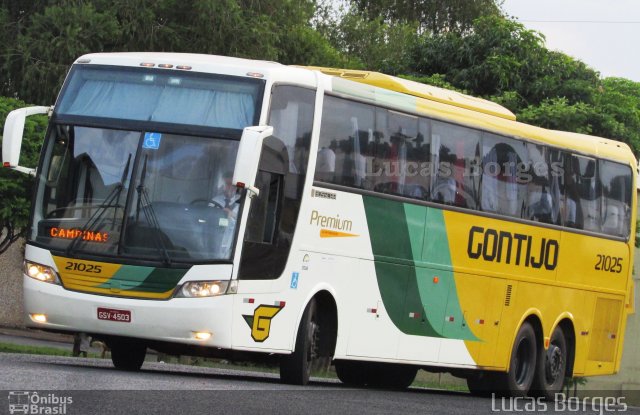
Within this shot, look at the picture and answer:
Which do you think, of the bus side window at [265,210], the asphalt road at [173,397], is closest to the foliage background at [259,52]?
the bus side window at [265,210]

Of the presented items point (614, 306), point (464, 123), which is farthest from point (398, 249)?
point (614, 306)

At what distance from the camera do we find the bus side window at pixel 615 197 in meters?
21.5

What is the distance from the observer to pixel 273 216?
14844mm

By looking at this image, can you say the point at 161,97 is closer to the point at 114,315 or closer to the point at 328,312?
the point at 114,315

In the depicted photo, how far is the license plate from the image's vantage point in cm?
1425

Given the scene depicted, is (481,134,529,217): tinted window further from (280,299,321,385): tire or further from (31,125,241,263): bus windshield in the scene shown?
(31,125,241,263): bus windshield

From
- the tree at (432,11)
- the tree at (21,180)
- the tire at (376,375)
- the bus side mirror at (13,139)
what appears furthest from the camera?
the tree at (432,11)

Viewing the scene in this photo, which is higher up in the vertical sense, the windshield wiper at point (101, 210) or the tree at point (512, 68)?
the tree at point (512, 68)

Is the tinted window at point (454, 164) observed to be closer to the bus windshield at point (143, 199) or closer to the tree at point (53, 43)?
the bus windshield at point (143, 199)

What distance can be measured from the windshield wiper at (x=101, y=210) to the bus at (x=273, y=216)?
21 millimetres

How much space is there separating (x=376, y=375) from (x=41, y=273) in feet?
22.3

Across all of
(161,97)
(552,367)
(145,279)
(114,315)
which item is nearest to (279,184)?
(161,97)

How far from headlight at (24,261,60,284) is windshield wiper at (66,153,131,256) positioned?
0.89 feet

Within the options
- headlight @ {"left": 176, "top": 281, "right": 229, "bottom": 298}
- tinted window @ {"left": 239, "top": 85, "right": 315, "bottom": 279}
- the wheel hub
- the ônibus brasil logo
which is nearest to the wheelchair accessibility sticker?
tinted window @ {"left": 239, "top": 85, "right": 315, "bottom": 279}
